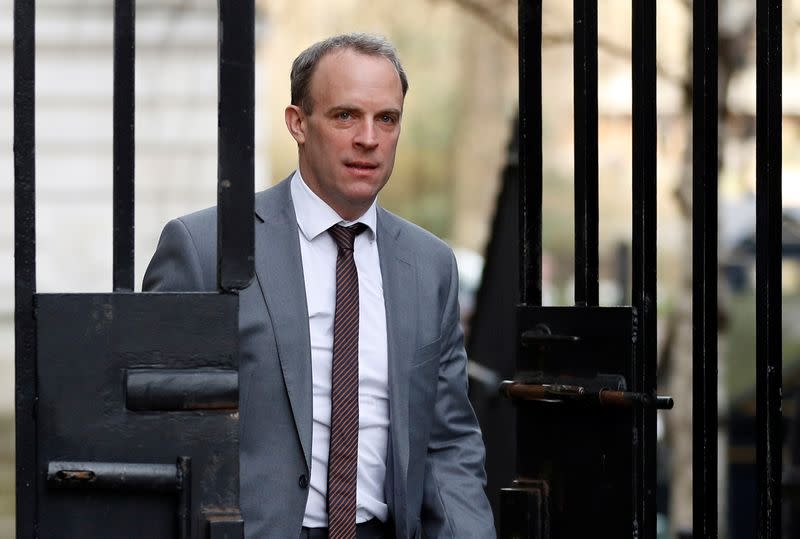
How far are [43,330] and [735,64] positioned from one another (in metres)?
6.33

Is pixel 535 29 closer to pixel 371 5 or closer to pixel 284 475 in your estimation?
pixel 284 475

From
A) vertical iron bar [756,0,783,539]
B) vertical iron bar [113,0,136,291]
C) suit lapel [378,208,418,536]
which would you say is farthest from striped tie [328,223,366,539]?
vertical iron bar [756,0,783,539]

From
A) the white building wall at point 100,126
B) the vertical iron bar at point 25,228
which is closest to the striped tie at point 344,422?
the vertical iron bar at point 25,228

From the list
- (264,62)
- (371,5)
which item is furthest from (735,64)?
(264,62)

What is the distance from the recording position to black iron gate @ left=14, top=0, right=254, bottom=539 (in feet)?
9.52

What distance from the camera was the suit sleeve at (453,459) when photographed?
3.68m

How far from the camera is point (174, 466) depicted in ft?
9.60

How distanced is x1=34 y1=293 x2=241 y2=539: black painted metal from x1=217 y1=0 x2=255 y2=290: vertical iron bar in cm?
9

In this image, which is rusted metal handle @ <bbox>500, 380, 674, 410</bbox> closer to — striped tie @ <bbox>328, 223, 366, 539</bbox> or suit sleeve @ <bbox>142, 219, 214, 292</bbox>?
striped tie @ <bbox>328, 223, 366, 539</bbox>

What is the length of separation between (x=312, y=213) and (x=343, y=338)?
0.35m

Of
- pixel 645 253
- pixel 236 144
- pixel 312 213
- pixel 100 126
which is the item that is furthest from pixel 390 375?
pixel 100 126

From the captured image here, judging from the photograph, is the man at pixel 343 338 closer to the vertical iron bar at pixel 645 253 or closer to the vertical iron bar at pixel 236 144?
the vertical iron bar at pixel 236 144

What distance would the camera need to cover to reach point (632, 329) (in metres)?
3.51

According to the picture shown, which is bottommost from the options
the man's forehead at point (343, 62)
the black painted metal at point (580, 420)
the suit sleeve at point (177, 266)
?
the black painted metal at point (580, 420)
